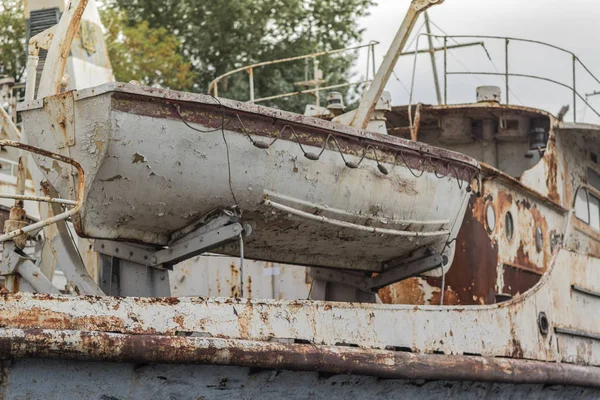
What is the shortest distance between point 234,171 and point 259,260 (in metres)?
1.14

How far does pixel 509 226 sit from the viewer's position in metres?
9.85

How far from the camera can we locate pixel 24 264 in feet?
23.1

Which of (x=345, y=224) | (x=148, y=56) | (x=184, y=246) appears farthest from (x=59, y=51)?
(x=148, y=56)

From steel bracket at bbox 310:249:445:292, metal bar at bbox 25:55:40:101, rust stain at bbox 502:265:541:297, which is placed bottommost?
rust stain at bbox 502:265:541:297

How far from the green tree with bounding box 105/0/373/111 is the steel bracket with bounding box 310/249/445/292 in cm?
1589

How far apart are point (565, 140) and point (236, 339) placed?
6043 millimetres

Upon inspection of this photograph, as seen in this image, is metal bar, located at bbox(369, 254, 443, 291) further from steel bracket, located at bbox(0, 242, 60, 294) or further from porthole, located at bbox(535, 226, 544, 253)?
steel bracket, located at bbox(0, 242, 60, 294)

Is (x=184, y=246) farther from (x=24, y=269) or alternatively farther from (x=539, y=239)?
(x=539, y=239)

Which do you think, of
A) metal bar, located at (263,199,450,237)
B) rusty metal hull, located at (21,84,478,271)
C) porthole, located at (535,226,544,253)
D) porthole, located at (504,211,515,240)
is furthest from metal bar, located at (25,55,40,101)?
porthole, located at (535,226,544,253)

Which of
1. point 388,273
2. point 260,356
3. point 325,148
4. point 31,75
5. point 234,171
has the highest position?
point 31,75

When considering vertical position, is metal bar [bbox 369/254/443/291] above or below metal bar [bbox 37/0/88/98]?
below

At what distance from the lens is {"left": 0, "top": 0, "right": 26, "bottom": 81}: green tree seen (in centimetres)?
2359

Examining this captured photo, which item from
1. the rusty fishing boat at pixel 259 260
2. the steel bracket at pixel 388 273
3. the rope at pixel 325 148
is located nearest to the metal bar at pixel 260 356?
the rusty fishing boat at pixel 259 260

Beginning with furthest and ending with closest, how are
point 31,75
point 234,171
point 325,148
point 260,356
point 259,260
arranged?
point 31,75 < point 259,260 < point 325,148 < point 234,171 < point 260,356
